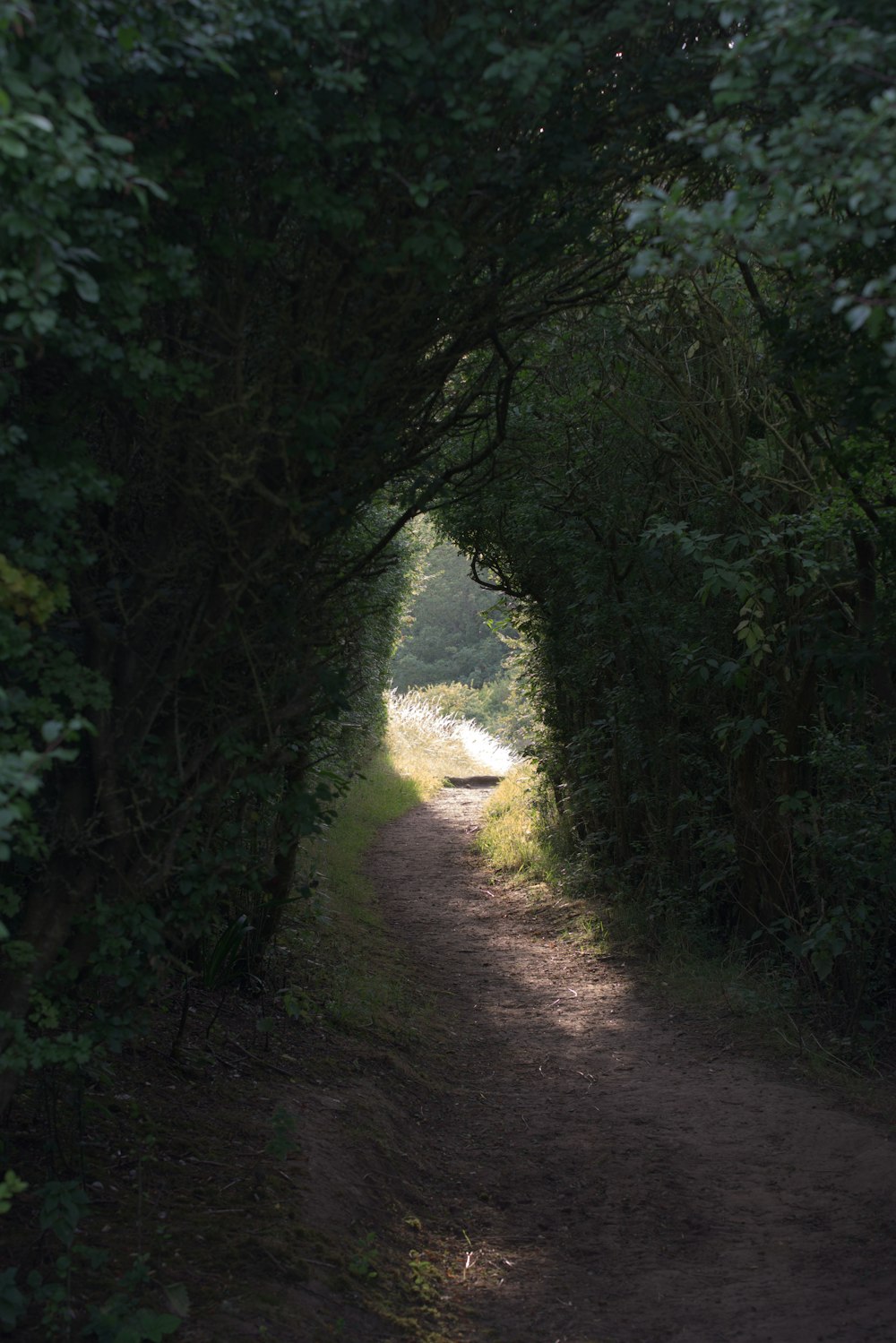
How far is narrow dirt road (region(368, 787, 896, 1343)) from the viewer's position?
4031mm

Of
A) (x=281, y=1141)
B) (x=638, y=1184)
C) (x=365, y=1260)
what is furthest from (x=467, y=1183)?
(x=365, y=1260)

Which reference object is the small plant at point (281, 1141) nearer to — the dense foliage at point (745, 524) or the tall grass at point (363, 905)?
the tall grass at point (363, 905)

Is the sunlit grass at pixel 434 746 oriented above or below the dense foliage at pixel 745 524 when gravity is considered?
below

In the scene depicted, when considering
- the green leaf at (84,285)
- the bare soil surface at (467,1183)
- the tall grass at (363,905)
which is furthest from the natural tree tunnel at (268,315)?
the tall grass at (363,905)

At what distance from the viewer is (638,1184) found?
5.20 meters

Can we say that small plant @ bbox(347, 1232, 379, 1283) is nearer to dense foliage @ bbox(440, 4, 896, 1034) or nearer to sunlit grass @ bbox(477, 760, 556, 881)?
dense foliage @ bbox(440, 4, 896, 1034)

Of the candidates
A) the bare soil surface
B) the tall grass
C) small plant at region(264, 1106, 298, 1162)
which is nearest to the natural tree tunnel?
the bare soil surface

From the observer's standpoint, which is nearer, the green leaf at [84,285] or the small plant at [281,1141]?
the green leaf at [84,285]

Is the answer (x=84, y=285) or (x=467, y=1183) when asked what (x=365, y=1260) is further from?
(x=84, y=285)

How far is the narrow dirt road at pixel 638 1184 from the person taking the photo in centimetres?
403

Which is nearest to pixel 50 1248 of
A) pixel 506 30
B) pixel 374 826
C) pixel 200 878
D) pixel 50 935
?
pixel 50 935

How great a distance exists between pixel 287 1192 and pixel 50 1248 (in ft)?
3.62

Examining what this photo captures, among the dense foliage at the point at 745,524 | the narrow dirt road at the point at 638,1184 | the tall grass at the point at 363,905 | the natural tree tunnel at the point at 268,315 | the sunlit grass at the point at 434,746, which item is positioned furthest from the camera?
the sunlit grass at the point at 434,746

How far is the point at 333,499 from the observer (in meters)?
3.96
